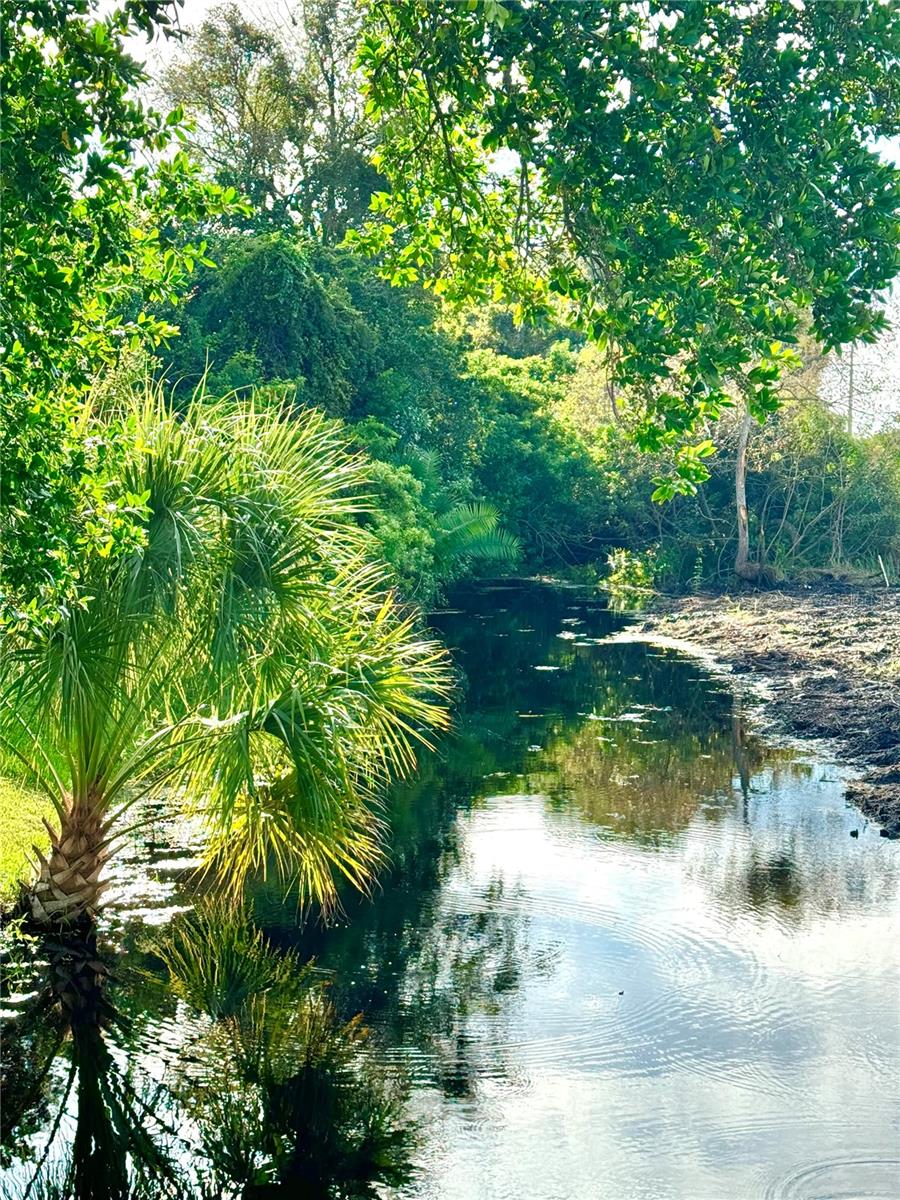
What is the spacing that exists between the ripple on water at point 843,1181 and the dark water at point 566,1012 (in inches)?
0.6

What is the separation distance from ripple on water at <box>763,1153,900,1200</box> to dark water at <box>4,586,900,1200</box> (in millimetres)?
14

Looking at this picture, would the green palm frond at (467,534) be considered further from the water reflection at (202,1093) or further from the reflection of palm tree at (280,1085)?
the water reflection at (202,1093)

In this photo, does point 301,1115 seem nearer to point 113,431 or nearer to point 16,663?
point 16,663

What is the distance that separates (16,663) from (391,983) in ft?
10.3

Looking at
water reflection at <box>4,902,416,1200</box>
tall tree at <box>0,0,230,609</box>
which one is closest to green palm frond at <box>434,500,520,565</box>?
water reflection at <box>4,902,416,1200</box>

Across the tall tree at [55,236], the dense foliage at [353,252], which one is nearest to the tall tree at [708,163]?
the dense foliage at [353,252]

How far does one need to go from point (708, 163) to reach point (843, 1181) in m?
4.82

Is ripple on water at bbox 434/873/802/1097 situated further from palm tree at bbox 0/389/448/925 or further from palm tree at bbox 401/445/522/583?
palm tree at bbox 401/445/522/583

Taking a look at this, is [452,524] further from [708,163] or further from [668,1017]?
[708,163]

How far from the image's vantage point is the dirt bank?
15477 millimetres

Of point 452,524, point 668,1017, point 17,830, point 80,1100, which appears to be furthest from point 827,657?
point 80,1100

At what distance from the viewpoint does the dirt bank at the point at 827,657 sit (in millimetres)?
15477

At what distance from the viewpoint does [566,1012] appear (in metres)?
8.61

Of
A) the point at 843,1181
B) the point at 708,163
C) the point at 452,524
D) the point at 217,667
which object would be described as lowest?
the point at 843,1181
